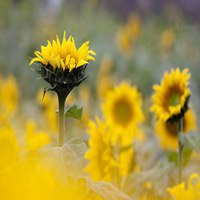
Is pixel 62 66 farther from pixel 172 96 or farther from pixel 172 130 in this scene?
pixel 172 130

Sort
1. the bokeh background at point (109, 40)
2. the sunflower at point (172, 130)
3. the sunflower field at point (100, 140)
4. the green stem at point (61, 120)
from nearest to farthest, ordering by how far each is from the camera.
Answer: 1. the sunflower field at point (100, 140)
2. the green stem at point (61, 120)
3. the sunflower at point (172, 130)
4. the bokeh background at point (109, 40)

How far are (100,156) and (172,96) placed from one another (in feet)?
0.65

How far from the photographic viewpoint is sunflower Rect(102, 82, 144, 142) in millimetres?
1718

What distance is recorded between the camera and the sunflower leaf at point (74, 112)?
886 millimetres

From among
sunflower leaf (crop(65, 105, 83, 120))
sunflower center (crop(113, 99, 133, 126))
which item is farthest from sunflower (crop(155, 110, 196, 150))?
sunflower leaf (crop(65, 105, 83, 120))

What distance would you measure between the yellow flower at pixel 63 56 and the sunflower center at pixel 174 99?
0.41 meters

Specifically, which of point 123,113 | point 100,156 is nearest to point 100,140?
point 100,156

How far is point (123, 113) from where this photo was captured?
5.80ft

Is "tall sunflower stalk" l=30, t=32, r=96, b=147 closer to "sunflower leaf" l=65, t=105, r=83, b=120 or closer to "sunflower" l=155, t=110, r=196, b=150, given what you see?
"sunflower leaf" l=65, t=105, r=83, b=120

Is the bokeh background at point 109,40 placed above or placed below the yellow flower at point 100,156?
above

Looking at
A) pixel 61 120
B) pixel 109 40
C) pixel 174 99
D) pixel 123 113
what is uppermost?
pixel 109 40

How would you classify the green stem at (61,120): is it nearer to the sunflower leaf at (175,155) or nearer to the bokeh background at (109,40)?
the sunflower leaf at (175,155)

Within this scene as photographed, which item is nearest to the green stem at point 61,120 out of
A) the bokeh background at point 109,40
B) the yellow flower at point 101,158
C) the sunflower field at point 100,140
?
the sunflower field at point 100,140

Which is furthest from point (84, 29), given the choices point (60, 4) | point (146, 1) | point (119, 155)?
point (119, 155)
